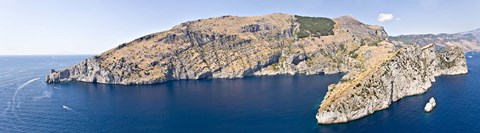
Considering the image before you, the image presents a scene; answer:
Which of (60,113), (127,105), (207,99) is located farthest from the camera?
(207,99)

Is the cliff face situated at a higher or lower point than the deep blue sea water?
higher

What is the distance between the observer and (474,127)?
125 meters

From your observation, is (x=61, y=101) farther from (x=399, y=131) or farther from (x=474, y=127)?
(x=474, y=127)

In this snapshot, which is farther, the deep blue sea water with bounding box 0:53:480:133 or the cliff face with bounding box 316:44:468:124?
the cliff face with bounding box 316:44:468:124

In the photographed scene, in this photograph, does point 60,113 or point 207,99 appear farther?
point 207,99

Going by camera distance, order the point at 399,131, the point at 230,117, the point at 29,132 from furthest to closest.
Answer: the point at 230,117
the point at 29,132
the point at 399,131

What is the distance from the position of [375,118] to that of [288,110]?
129ft

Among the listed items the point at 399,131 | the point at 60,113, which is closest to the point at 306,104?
the point at 399,131

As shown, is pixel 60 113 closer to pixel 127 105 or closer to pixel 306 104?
pixel 127 105

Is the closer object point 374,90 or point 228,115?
point 374,90

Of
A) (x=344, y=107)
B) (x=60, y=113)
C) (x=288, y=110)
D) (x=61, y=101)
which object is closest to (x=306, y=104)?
(x=288, y=110)

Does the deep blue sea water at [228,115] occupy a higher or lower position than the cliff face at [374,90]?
lower

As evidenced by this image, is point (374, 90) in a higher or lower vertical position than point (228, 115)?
higher

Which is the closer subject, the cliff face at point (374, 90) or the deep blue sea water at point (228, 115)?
the deep blue sea water at point (228, 115)
